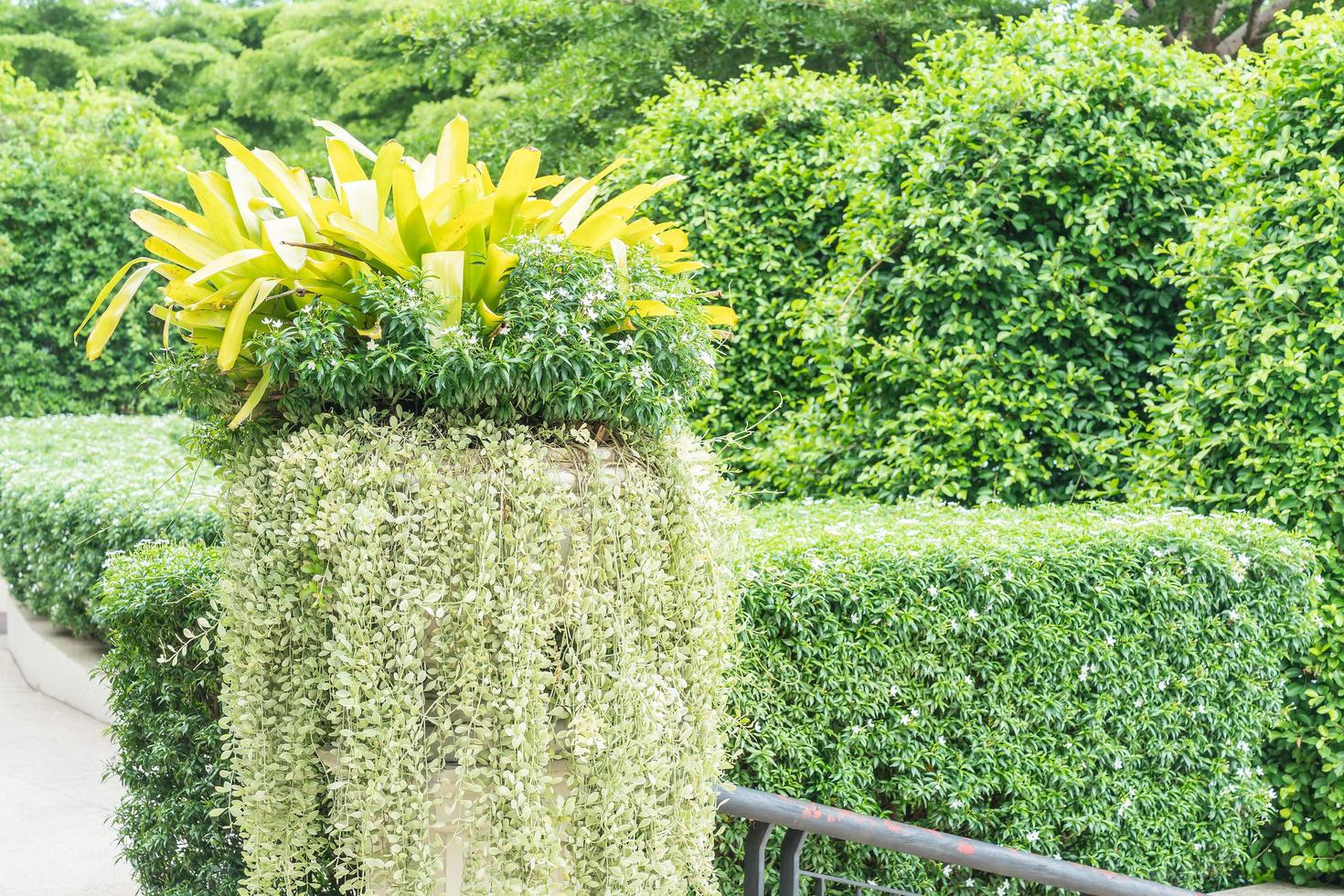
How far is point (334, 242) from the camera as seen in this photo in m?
2.10

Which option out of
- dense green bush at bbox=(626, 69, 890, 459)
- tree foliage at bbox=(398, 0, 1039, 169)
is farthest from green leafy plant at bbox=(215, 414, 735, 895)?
tree foliage at bbox=(398, 0, 1039, 169)

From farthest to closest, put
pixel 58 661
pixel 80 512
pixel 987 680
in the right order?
pixel 58 661
pixel 80 512
pixel 987 680

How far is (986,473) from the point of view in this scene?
5188 millimetres

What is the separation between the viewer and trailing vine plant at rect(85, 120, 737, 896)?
1994 mm

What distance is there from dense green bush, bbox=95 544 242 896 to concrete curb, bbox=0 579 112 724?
9.35 ft

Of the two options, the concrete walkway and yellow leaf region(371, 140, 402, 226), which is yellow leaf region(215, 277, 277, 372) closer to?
yellow leaf region(371, 140, 402, 226)

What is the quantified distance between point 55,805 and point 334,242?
382 cm

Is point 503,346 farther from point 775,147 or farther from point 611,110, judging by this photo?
point 611,110

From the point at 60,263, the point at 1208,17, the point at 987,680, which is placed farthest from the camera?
the point at 60,263

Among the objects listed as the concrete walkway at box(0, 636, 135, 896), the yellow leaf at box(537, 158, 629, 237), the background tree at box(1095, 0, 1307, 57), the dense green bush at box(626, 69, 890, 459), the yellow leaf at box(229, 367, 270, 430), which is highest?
the background tree at box(1095, 0, 1307, 57)

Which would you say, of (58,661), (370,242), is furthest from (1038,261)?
(58,661)

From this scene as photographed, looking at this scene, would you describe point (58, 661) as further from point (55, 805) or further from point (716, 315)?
point (716, 315)

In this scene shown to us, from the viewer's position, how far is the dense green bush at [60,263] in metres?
13.8

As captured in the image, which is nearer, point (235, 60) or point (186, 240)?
point (186, 240)
